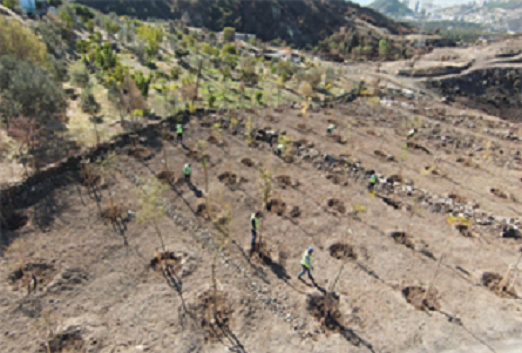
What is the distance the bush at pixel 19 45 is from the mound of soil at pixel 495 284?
2953 centimetres

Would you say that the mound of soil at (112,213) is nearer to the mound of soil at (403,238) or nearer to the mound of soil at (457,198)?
the mound of soil at (403,238)

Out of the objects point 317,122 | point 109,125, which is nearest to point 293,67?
point 317,122

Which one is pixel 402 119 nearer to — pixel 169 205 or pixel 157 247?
pixel 169 205

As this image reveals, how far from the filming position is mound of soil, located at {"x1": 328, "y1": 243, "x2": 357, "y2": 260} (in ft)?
48.6

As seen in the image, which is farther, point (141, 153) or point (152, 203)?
point (141, 153)

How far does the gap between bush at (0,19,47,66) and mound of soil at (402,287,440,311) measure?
26.8m

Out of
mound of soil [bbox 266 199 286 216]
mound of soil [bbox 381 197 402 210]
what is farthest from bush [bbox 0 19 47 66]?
mound of soil [bbox 381 197 402 210]

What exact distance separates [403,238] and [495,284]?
3.98 m

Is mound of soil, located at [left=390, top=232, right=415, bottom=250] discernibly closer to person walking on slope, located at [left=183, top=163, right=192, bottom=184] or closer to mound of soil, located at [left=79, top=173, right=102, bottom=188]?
person walking on slope, located at [left=183, top=163, right=192, bottom=184]

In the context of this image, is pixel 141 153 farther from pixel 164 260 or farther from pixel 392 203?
pixel 392 203

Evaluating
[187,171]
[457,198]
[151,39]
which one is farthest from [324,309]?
[151,39]

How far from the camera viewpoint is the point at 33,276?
12.2 metres

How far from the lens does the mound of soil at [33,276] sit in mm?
11844

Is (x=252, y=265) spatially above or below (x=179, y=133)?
below
